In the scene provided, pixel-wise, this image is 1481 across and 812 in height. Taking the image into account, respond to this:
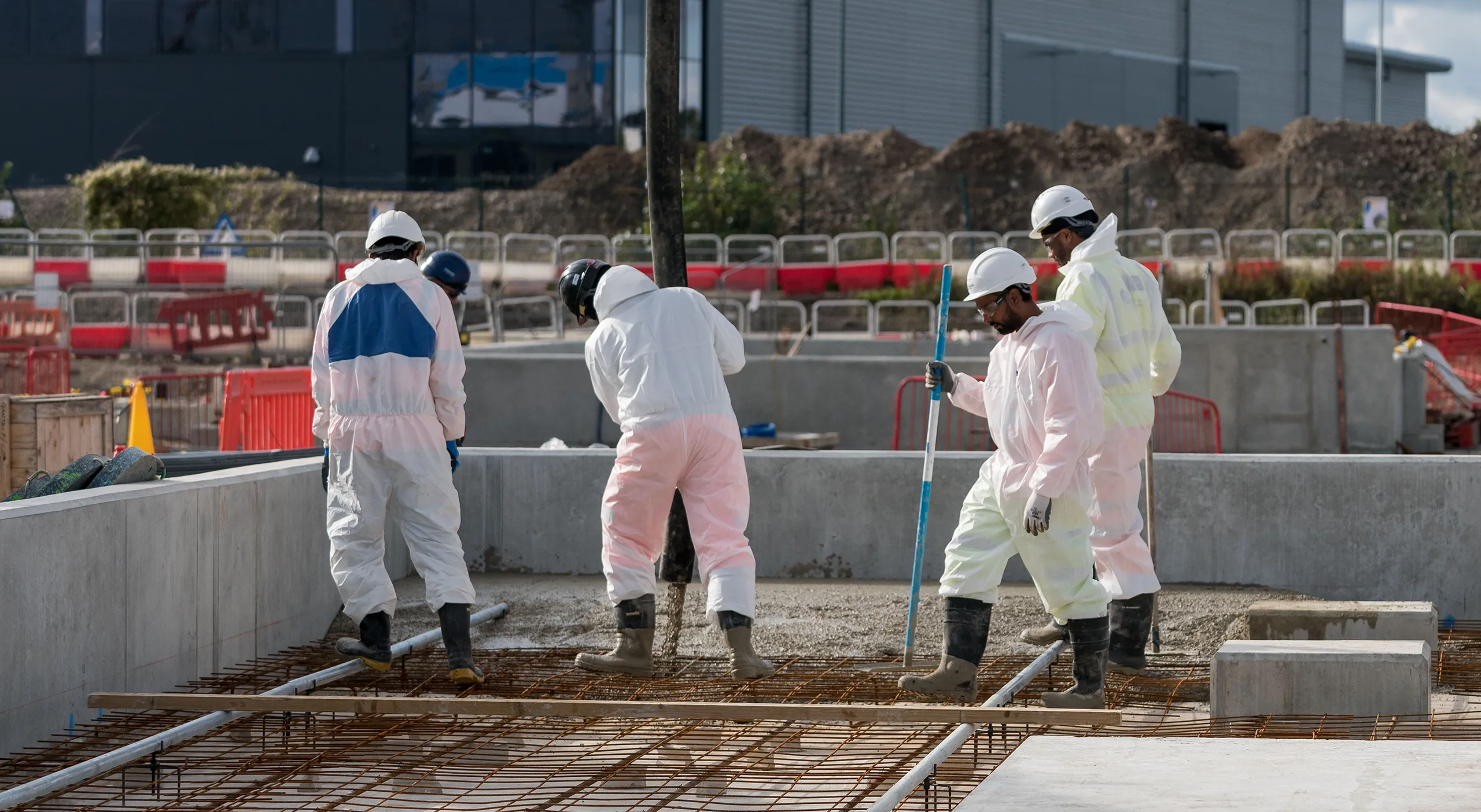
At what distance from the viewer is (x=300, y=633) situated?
322 inches

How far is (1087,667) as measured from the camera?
6.39 m

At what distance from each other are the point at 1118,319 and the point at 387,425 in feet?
9.81

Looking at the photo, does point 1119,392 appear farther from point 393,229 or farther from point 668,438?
point 393,229

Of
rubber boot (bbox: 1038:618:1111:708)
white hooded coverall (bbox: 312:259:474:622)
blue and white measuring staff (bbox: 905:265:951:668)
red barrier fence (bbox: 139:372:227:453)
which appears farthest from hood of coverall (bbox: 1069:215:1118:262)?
red barrier fence (bbox: 139:372:227:453)

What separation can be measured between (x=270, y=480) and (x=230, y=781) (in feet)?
7.90

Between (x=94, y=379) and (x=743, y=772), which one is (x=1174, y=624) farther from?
(x=94, y=379)

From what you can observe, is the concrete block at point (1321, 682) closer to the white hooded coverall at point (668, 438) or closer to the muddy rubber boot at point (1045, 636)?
the muddy rubber boot at point (1045, 636)

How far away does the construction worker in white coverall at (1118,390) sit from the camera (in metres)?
7.10

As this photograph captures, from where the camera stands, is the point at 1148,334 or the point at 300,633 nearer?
the point at 1148,334

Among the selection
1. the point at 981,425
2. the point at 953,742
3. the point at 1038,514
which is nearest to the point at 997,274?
the point at 1038,514

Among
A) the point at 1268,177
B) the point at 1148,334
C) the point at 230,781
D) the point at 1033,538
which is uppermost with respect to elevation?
the point at 1268,177

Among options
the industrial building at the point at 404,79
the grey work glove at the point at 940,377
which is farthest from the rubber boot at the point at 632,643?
the industrial building at the point at 404,79

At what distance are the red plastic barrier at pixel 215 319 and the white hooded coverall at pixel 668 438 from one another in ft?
47.9

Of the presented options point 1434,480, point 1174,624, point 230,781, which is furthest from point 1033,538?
point 1434,480
